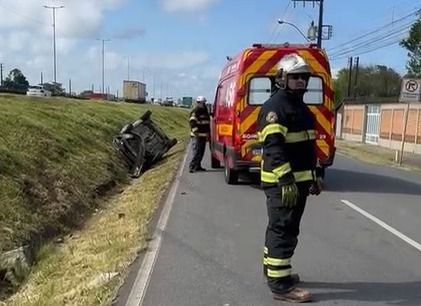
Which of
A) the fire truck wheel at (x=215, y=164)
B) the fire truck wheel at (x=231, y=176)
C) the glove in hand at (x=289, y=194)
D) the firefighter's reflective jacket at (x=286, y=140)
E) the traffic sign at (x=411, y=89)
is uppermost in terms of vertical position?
the traffic sign at (x=411, y=89)

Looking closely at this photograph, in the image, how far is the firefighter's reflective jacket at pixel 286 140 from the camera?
554 centimetres

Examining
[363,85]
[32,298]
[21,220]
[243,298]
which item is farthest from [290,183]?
[363,85]

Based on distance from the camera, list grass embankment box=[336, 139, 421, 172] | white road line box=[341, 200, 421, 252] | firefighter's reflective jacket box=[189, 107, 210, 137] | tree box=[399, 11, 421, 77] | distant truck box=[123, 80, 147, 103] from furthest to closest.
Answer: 1. distant truck box=[123, 80, 147, 103]
2. tree box=[399, 11, 421, 77]
3. grass embankment box=[336, 139, 421, 172]
4. firefighter's reflective jacket box=[189, 107, 210, 137]
5. white road line box=[341, 200, 421, 252]

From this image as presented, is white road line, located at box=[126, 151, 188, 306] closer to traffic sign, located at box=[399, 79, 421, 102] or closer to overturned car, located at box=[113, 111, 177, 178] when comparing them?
overturned car, located at box=[113, 111, 177, 178]

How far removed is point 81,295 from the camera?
20.1ft

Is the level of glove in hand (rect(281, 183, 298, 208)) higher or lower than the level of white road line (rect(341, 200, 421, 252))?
Answer: higher

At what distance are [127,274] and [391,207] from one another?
628 centimetres

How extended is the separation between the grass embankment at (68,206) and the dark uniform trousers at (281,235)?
5.06ft

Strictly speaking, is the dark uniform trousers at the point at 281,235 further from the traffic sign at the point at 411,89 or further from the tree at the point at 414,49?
the tree at the point at 414,49

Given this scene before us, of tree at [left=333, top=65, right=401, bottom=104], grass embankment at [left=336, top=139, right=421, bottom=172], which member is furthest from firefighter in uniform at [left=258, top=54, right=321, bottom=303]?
tree at [left=333, top=65, right=401, bottom=104]

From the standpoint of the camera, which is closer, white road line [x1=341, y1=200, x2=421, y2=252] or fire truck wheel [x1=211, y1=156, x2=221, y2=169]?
white road line [x1=341, y1=200, x2=421, y2=252]

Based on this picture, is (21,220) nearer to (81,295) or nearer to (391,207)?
(81,295)

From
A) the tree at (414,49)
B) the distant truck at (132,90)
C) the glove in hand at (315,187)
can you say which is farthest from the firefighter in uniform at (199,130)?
the distant truck at (132,90)

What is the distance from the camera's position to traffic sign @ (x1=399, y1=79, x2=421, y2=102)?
2312 cm
